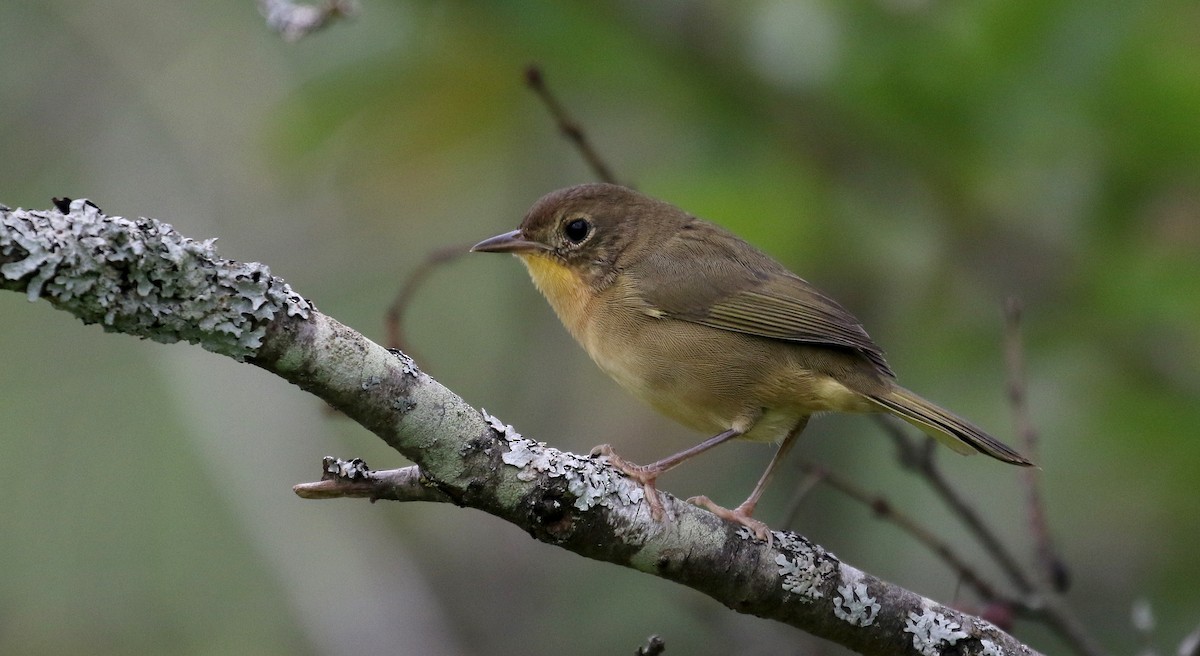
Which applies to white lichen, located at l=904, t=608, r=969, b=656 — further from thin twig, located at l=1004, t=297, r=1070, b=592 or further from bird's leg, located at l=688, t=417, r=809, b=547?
thin twig, located at l=1004, t=297, r=1070, b=592

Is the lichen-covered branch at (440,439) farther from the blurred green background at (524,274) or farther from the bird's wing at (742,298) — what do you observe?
the blurred green background at (524,274)

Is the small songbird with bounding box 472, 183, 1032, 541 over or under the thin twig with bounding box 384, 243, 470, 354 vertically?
under

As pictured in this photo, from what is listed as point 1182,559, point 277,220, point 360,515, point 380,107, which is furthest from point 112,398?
point 1182,559

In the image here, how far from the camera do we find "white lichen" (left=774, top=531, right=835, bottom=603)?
3.07m

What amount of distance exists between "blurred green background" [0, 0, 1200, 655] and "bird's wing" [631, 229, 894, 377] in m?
0.18

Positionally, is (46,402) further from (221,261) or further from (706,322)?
(221,261)

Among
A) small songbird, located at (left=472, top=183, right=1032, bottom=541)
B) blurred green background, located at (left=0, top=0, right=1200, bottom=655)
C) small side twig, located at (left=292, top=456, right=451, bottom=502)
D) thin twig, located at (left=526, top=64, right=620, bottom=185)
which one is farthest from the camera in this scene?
blurred green background, located at (left=0, top=0, right=1200, bottom=655)

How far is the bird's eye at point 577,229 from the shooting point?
496 cm

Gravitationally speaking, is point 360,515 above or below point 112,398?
below

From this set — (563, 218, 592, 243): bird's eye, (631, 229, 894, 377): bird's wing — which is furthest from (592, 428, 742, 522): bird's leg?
(563, 218, 592, 243): bird's eye

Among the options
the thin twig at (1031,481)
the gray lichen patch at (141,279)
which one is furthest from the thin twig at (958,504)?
the gray lichen patch at (141,279)

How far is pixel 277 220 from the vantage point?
7.58 metres

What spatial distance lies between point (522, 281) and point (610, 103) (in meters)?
1.99

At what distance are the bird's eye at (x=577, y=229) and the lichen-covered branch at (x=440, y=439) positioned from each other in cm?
211
